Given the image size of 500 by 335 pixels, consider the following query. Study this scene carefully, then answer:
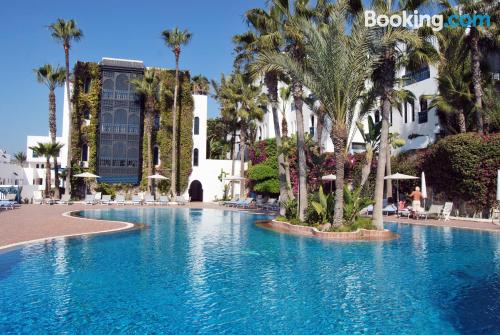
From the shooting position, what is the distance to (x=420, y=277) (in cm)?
948

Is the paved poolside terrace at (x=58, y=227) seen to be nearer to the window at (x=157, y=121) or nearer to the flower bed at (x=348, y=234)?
the flower bed at (x=348, y=234)

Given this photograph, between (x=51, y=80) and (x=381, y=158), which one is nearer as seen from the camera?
(x=381, y=158)

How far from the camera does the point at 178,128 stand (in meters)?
41.8

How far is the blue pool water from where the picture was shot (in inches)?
255

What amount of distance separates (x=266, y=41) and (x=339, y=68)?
4.34 meters

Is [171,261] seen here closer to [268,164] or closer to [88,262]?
[88,262]

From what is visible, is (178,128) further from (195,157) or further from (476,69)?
(476,69)

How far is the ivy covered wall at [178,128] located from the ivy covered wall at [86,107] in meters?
4.69

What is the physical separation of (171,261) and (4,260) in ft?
13.6

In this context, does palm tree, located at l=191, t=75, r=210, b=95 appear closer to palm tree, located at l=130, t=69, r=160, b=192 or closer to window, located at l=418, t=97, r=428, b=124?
palm tree, located at l=130, t=69, r=160, b=192

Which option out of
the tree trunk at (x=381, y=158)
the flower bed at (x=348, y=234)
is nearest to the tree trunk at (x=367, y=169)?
the tree trunk at (x=381, y=158)

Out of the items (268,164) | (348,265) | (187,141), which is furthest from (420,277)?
(187,141)

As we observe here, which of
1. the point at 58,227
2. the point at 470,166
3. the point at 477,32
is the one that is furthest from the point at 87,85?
the point at 470,166

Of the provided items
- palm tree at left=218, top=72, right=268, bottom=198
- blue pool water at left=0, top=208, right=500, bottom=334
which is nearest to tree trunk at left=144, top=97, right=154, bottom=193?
palm tree at left=218, top=72, right=268, bottom=198
